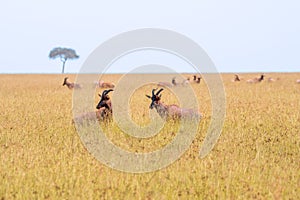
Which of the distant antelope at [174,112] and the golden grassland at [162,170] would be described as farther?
the distant antelope at [174,112]

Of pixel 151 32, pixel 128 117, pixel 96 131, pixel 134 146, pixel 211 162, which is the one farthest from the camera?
pixel 128 117

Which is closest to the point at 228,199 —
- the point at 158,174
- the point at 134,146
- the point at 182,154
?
the point at 158,174

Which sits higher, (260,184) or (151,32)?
(151,32)

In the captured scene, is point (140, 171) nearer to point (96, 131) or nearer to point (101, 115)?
point (96, 131)

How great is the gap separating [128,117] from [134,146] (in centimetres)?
380

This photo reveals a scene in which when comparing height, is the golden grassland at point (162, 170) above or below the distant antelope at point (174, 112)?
below

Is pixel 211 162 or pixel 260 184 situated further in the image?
pixel 211 162

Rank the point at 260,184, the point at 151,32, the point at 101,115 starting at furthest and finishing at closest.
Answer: the point at 101,115 → the point at 151,32 → the point at 260,184

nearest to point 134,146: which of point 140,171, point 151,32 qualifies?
point 140,171

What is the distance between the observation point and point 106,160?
26.2ft

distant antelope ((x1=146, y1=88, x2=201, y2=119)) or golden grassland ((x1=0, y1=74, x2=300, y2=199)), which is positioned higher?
distant antelope ((x1=146, y1=88, x2=201, y2=119))

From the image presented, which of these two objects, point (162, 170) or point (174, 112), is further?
point (174, 112)

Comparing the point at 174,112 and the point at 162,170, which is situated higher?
the point at 174,112

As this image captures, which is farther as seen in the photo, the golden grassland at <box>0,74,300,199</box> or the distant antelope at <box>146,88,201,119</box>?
the distant antelope at <box>146,88,201,119</box>
